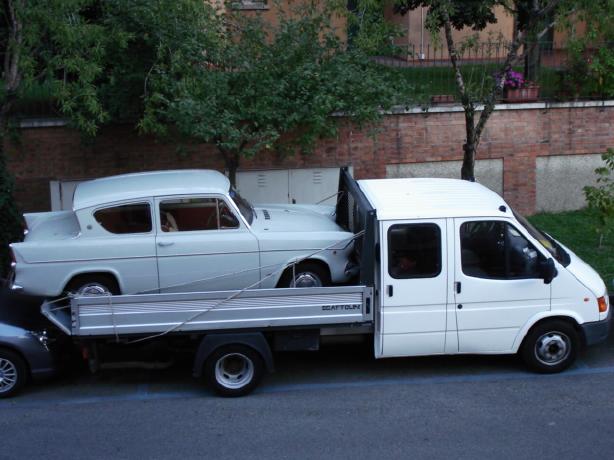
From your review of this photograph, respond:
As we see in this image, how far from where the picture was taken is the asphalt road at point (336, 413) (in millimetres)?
6396

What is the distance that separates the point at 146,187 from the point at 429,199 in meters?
3.10

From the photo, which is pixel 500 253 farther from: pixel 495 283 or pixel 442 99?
pixel 442 99

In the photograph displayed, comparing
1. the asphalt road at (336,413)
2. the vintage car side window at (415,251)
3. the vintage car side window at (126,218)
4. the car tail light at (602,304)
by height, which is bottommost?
the asphalt road at (336,413)

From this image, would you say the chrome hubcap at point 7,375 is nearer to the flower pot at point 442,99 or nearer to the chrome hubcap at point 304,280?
the chrome hubcap at point 304,280

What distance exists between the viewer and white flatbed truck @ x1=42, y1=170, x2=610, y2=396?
720 centimetres

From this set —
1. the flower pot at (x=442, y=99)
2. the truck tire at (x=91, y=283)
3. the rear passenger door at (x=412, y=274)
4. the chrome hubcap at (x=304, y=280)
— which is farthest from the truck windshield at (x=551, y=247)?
the flower pot at (x=442, y=99)

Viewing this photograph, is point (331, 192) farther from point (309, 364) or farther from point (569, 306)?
point (569, 306)

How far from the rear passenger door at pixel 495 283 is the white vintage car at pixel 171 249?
1285 mm

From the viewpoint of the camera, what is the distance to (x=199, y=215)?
829cm

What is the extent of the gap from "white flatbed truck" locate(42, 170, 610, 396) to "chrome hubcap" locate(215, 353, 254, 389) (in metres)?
0.01

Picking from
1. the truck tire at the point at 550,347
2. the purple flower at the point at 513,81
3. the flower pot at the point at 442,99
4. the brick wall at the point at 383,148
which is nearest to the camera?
the truck tire at the point at 550,347

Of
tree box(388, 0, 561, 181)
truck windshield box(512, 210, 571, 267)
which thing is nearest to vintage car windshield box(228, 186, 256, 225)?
truck windshield box(512, 210, 571, 267)

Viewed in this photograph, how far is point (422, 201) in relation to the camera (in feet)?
25.3

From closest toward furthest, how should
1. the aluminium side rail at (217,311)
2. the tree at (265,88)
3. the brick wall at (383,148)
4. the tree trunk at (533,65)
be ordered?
1. the aluminium side rail at (217,311)
2. the tree at (265,88)
3. the brick wall at (383,148)
4. the tree trunk at (533,65)
